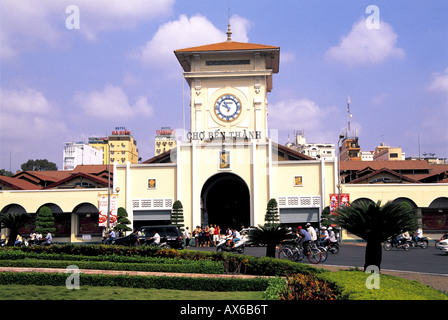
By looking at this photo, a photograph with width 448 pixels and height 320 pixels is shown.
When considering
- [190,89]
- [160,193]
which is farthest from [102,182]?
[190,89]

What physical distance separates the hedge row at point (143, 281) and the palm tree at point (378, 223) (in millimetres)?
3280

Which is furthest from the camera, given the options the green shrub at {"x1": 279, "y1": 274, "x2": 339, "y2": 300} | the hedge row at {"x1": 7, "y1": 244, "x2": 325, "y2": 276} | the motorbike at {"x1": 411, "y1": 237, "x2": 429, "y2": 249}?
the motorbike at {"x1": 411, "y1": 237, "x2": 429, "y2": 249}

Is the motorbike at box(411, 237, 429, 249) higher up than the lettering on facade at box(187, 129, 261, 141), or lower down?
lower down

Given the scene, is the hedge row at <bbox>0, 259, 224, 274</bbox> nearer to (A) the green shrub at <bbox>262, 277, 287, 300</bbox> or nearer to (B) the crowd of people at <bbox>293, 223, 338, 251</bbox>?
(A) the green shrub at <bbox>262, 277, 287, 300</bbox>

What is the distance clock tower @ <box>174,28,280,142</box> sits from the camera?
4812 cm

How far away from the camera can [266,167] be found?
45375mm

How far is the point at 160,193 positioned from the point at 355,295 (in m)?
37.9

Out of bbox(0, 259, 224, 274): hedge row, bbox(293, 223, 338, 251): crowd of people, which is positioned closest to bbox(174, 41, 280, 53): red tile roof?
bbox(293, 223, 338, 251): crowd of people

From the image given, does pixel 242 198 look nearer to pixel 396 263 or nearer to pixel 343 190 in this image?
pixel 343 190

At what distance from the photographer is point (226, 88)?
4903 centimetres

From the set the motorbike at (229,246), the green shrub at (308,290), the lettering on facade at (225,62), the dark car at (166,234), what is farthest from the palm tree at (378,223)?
the lettering on facade at (225,62)

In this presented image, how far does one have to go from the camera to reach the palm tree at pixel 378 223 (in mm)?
14273

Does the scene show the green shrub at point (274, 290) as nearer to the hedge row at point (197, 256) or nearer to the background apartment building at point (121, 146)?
the hedge row at point (197, 256)

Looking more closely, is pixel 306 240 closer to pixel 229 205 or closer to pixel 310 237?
pixel 310 237
